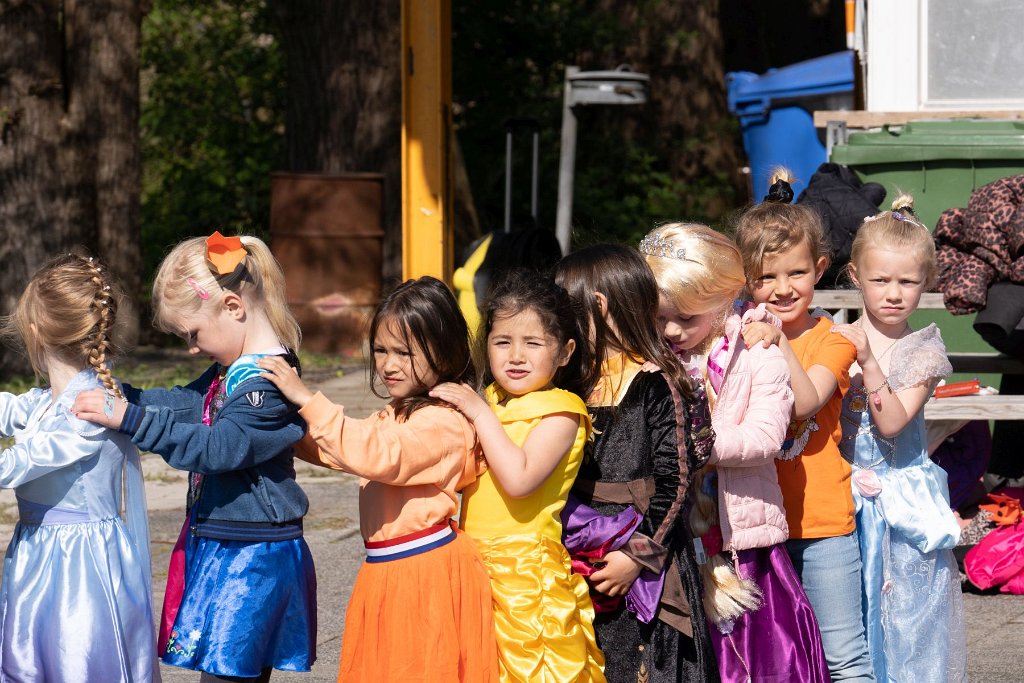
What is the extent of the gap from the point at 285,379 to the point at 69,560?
27.0 inches

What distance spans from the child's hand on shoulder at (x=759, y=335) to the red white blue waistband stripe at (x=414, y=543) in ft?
2.89

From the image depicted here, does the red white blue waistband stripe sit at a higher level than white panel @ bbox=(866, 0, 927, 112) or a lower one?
lower

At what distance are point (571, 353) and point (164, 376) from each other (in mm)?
7374

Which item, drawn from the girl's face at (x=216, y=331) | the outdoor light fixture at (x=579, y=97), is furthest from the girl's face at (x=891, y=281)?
the outdoor light fixture at (x=579, y=97)

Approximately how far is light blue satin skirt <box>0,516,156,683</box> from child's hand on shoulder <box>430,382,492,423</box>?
865 millimetres

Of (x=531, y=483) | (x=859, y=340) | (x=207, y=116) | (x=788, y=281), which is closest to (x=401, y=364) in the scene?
(x=531, y=483)

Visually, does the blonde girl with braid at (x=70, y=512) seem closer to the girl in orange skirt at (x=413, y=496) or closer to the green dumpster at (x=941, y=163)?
the girl in orange skirt at (x=413, y=496)

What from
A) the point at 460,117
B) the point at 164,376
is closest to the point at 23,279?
the point at 164,376

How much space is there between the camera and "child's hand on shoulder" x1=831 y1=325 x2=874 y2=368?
361cm

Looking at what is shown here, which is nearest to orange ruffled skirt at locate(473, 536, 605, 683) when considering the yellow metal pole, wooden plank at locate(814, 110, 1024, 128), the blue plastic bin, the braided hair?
the braided hair

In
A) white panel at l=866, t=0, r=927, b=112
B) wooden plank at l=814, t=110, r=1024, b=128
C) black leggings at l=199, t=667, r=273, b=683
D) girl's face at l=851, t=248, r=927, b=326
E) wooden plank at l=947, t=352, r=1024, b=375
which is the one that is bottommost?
black leggings at l=199, t=667, r=273, b=683

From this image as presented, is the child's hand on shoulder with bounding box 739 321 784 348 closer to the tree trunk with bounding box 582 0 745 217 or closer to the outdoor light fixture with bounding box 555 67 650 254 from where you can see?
the outdoor light fixture with bounding box 555 67 650 254

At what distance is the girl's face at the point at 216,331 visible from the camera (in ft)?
10.4

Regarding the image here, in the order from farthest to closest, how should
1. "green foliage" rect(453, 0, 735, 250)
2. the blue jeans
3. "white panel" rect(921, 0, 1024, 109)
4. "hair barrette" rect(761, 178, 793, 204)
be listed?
"green foliage" rect(453, 0, 735, 250)
"white panel" rect(921, 0, 1024, 109)
"hair barrette" rect(761, 178, 793, 204)
the blue jeans
